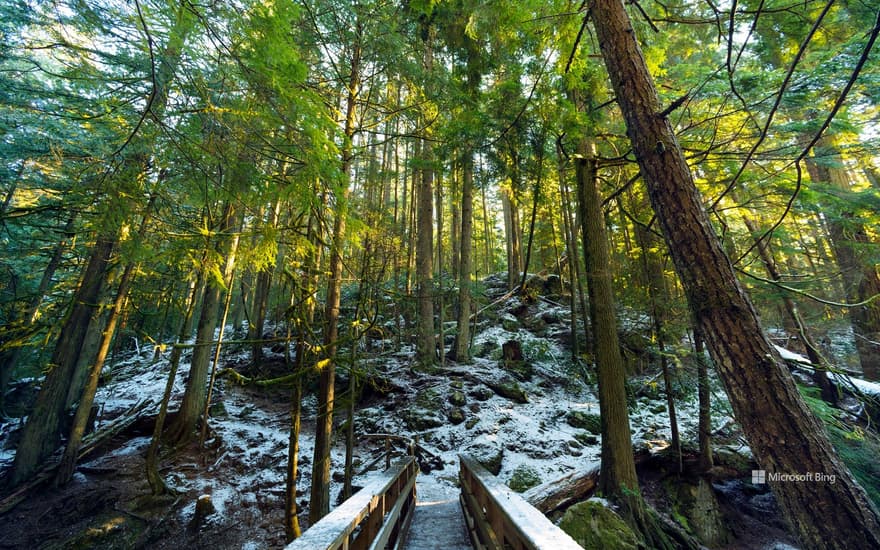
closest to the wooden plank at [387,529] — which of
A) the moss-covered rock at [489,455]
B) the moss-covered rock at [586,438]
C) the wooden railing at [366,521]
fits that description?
the wooden railing at [366,521]

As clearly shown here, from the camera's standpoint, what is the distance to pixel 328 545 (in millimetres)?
1541

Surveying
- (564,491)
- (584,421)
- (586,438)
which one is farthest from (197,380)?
(584,421)

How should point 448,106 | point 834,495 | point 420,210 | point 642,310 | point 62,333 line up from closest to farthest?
point 834,495 → point 448,106 → point 642,310 → point 62,333 → point 420,210

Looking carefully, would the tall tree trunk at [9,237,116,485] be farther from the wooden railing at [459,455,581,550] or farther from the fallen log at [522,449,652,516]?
the fallen log at [522,449,652,516]

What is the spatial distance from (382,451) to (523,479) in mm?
3533

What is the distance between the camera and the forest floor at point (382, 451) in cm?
602

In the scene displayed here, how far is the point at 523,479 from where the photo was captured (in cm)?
663

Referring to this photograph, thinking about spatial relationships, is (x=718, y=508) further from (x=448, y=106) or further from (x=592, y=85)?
(x=448, y=106)

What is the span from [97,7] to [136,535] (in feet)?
27.2

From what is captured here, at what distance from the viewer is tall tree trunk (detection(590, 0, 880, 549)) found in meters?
1.88

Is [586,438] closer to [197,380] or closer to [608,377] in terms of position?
[608,377]

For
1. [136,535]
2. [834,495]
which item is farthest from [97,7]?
[136,535]

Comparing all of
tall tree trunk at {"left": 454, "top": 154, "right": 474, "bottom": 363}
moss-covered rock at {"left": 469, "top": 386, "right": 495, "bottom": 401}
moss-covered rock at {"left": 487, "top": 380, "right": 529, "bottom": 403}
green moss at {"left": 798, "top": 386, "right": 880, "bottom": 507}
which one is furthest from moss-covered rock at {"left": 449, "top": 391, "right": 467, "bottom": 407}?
green moss at {"left": 798, "top": 386, "right": 880, "bottom": 507}

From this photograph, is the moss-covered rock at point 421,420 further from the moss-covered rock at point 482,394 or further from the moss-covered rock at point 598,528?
the moss-covered rock at point 598,528
